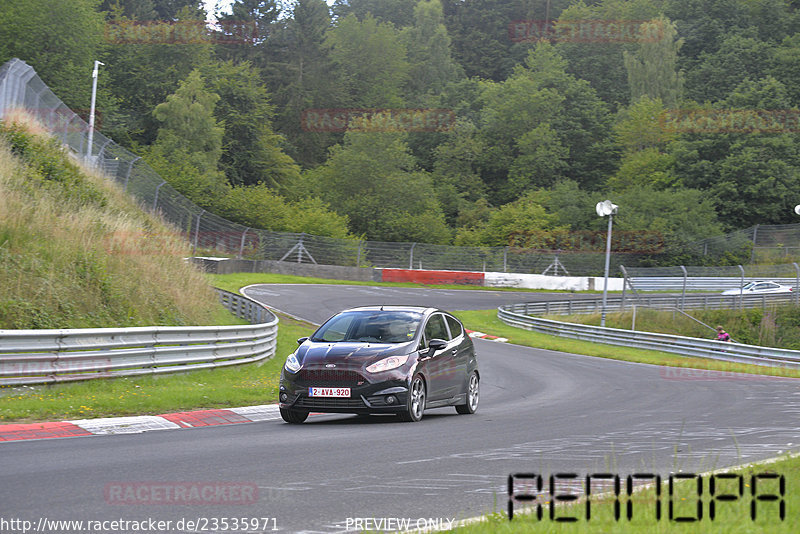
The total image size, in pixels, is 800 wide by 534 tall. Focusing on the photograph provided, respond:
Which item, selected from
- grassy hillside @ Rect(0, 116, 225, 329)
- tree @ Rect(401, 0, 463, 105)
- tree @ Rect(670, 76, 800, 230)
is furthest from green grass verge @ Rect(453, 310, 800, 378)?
tree @ Rect(401, 0, 463, 105)

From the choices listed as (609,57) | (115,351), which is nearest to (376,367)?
(115,351)

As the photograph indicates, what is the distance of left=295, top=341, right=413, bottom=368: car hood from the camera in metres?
12.4

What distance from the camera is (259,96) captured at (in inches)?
3703

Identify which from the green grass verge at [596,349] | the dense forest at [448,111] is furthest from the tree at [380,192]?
the green grass verge at [596,349]

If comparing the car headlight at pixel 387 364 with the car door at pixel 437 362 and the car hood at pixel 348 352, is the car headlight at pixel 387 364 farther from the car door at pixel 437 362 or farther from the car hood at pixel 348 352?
the car door at pixel 437 362

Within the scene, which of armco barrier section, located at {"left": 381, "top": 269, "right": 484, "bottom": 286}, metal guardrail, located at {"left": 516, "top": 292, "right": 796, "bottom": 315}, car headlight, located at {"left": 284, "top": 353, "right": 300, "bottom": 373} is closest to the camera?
car headlight, located at {"left": 284, "top": 353, "right": 300, "bottom": 373}

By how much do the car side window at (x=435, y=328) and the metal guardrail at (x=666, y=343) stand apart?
62.6 ft

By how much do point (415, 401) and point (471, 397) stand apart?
2.25 m

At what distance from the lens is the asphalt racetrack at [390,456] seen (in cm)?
670

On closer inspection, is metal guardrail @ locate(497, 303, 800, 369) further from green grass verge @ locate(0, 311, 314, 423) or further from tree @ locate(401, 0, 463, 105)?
tree @ locate(401, 0, 463, 105)

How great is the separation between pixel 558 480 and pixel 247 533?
2992 mm

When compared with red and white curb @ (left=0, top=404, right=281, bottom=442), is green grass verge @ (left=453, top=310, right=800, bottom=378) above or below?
below

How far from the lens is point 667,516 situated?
579 centimetres

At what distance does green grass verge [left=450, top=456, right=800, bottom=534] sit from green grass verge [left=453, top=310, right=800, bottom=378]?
72.1 feet
